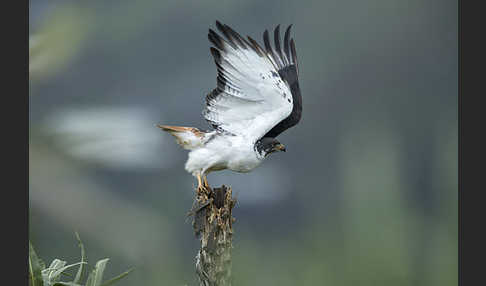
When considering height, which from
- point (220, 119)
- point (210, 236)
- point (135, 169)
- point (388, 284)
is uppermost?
point (220, 119)

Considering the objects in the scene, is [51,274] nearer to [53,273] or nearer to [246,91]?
[53,273]

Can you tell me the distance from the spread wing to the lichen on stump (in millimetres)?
304

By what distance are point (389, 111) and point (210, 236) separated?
1.53m

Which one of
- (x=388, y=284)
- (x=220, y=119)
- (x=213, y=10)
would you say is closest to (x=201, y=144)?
(x=220, y=119)

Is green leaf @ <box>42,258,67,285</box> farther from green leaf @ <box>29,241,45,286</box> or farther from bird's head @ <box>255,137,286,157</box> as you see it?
bird's head @ <box>255,137,286,157</box>

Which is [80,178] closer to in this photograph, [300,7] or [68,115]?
[68,115]

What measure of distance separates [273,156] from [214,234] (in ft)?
3.79

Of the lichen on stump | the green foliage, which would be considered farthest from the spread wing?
the green foliage

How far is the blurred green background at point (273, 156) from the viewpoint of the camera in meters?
3.13

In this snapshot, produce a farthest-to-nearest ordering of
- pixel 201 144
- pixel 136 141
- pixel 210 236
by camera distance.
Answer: pixel 136 141 → pixel 201 144 → pixel 210 236

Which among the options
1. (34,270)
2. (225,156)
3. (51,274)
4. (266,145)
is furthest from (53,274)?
(266,145)

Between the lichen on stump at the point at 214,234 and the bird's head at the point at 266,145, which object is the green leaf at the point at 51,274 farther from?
the bird's head at the point at 266,145

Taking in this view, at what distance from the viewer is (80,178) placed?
10.3 ft

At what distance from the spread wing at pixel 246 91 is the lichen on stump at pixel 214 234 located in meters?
0.30
